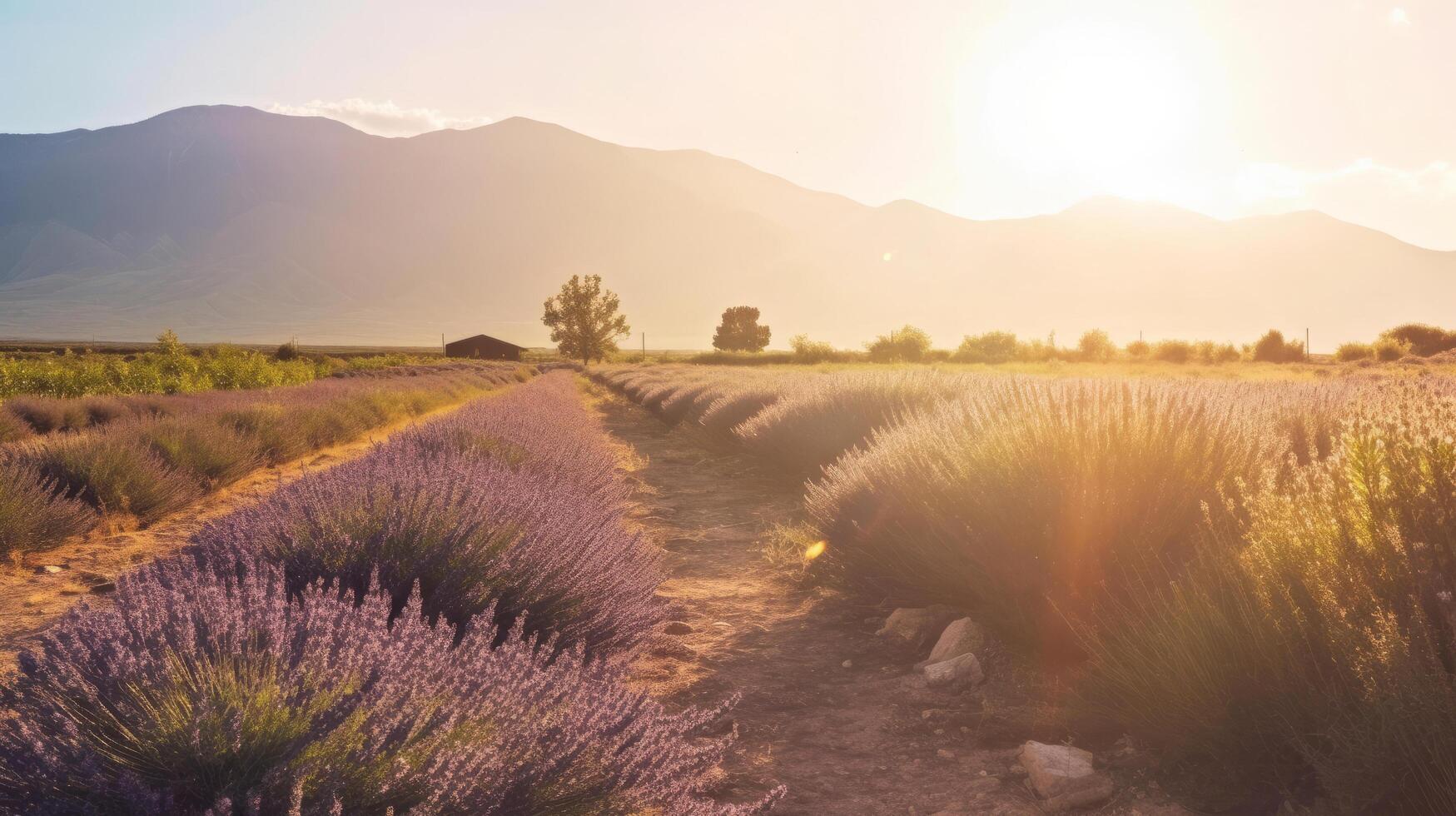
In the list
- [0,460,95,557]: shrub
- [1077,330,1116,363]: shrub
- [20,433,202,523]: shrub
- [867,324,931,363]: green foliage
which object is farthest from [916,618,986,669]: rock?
[867,324,931,363]: green foliage

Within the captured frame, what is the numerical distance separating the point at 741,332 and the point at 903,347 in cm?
3057

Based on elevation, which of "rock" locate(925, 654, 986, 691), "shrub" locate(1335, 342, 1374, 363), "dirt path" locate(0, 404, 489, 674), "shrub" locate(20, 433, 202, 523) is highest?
"shrub" locate(1335, 342, 1374, 363)

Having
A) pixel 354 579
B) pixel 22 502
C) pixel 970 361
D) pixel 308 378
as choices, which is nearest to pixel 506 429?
pixel 22 502

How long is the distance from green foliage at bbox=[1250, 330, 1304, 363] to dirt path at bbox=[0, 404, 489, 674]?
41892 mm

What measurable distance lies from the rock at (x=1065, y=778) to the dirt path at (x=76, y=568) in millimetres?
3775

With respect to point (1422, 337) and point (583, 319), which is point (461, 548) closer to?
point (1422, 337)

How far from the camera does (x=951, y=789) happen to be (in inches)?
113

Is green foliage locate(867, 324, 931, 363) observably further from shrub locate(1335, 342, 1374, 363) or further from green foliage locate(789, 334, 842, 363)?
shrub locate(1335, 342, 1374, 363)

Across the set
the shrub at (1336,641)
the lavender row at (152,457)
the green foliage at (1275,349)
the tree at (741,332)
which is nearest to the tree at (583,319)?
the tree at (741,332)

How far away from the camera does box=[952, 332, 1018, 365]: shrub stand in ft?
155

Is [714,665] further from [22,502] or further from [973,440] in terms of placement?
[22,502]

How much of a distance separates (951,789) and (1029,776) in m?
0.30

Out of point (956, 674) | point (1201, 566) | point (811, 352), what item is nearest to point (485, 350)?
Result: point (811, 352)

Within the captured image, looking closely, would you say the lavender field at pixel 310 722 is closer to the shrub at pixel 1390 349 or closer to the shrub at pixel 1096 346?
the shrub at pixel 1390 349
